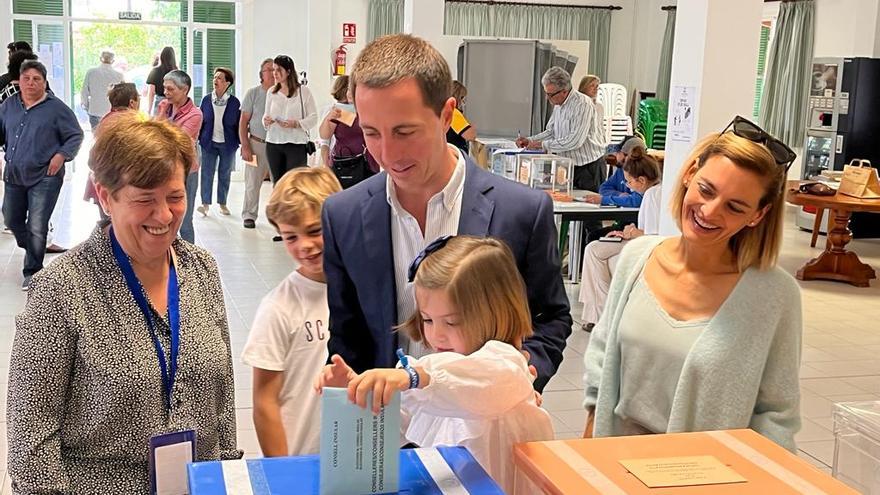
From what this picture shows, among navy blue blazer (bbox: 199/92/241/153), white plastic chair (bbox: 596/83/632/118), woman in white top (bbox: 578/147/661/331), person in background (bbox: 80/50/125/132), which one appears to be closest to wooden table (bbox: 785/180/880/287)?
woman in white top (bbox: 578/147/661/331)

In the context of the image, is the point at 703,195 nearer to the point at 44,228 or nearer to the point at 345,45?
the point at 44,228

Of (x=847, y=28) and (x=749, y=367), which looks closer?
→ (x=749, y=367)

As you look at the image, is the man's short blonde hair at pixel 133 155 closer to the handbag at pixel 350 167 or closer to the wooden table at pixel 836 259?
the handbag at pixel 350 167

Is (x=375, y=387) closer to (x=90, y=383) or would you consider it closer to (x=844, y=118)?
(x=90, y=383)

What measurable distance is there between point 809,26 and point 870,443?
41.9 feet

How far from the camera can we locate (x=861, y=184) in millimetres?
8375

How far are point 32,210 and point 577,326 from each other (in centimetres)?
399

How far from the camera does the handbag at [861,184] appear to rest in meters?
8.37

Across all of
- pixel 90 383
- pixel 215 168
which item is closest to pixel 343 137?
pixel 215 168

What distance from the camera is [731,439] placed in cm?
158

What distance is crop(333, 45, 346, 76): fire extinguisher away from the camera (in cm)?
1541

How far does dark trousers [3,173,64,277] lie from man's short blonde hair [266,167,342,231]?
16.3 ft

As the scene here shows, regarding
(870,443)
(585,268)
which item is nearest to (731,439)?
(870,443)

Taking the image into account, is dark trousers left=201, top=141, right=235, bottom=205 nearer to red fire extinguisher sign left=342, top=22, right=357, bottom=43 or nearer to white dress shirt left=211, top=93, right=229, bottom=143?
white dress shirt left=211, top=93, right=229, bottom=143
